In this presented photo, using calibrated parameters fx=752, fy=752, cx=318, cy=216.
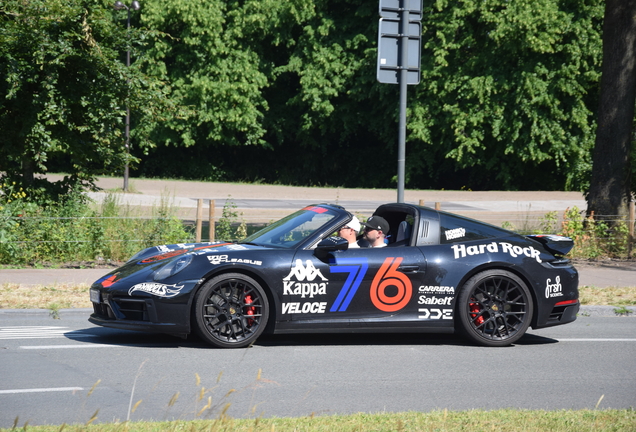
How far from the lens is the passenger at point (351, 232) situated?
7422 mm

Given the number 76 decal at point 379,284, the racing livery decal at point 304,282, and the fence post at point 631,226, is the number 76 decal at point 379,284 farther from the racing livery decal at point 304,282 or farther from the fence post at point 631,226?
the fence post at point 631,226

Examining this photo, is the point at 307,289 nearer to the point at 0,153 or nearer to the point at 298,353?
the point at 298,353

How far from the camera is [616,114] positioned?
15461 millimetres

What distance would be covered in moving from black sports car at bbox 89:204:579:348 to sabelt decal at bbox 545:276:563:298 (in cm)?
1

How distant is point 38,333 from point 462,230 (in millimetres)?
4464

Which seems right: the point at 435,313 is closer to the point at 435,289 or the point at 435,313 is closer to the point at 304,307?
the point at 435,289

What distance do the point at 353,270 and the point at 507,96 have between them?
28.2 meters

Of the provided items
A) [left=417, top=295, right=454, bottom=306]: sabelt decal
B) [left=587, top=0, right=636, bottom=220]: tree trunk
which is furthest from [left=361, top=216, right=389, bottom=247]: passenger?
[left=587, top=0, right=636, bottom=220]: tree trunk

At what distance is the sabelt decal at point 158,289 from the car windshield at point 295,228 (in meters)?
1.14

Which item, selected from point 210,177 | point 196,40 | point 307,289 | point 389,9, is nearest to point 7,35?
point 389,9

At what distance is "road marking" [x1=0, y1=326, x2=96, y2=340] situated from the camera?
753cm

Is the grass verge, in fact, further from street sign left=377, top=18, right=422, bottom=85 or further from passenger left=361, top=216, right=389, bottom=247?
street sign left=377, top=18, right=422, bottom=85

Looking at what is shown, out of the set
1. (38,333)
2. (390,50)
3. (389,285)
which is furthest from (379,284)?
(390,50)

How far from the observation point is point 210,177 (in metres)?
A: 41.5
